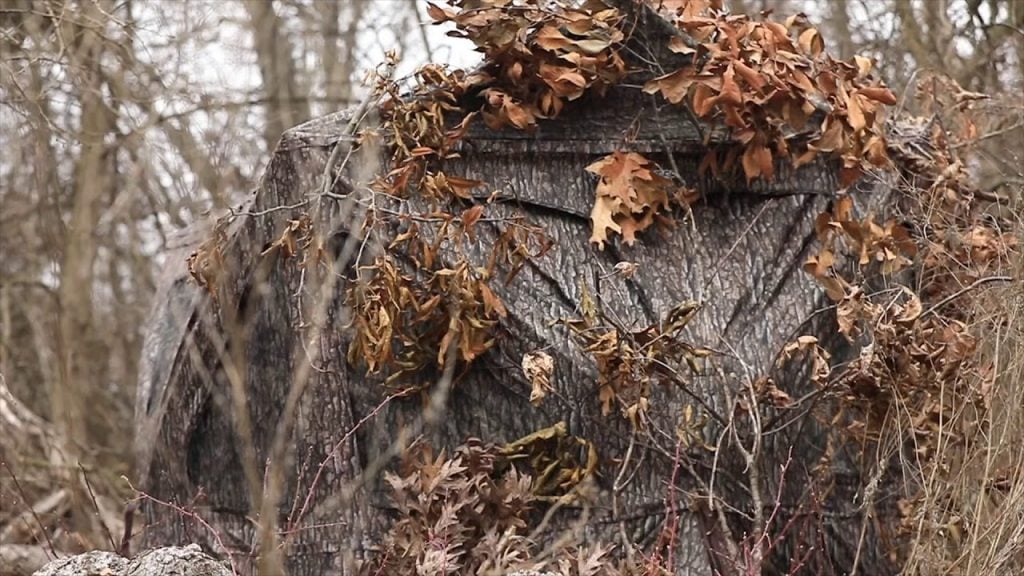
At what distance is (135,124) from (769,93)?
5.15m

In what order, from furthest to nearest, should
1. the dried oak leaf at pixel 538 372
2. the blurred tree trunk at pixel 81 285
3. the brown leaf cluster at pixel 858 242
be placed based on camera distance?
the blurred tree trunk at pixel 81 285
the brown leaf cluster at pixel 858 242
the dried oak leaf at pixel 538 372

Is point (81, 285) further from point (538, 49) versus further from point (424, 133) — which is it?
point (538, 49)

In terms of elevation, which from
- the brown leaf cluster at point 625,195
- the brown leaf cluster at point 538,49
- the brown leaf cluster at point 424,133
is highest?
the brown leaf cluster at point 538,49

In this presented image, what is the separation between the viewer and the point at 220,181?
5625mm

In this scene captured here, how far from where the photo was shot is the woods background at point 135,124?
7.34 metres

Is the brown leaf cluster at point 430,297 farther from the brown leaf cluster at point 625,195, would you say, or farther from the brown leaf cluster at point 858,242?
the brown leaf cluster at point 858,242

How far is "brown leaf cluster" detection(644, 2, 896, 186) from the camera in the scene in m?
5.12

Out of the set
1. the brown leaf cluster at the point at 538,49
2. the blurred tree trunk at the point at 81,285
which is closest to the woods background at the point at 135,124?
the blurred tree trunk at the point at 81,285


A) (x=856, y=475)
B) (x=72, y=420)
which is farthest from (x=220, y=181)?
(x=72, y=420)

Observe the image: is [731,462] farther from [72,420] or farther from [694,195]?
[72,420]

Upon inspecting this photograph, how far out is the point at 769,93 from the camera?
204 inches

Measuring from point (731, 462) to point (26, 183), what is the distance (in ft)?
25.4

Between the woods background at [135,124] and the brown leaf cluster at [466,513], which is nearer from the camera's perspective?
the brown leaf cluster at [466,513]

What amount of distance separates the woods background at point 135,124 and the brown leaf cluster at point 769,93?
782 millimetres
